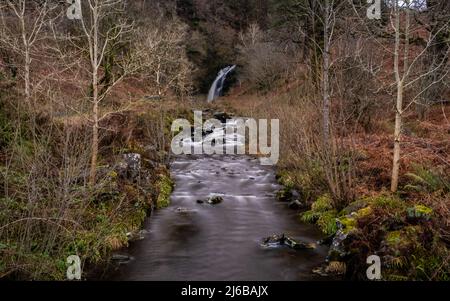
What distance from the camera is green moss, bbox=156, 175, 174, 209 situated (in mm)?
11906

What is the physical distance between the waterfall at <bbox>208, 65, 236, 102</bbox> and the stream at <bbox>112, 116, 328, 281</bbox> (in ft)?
98.2

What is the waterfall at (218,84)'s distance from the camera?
1746 inches

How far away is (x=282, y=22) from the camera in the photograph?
31703mm

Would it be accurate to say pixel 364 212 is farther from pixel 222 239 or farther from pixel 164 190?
pixel 164 190

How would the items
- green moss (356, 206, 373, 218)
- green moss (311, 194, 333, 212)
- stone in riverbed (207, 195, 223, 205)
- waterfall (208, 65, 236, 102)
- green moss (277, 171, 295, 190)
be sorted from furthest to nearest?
waterfall (208, 65, 236, 102)
green moss (277, 171, 295, 190)
stone in riverbed (207, 195, 223, 205)
green moss (311, 194, 333, 212)
green moss (356, 206, 373, 218)

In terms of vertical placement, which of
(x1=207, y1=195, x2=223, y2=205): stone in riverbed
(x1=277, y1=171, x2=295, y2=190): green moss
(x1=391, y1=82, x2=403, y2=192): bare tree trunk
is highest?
(x1=391, y1=82, x2=403, y2=192): bare tree trunk

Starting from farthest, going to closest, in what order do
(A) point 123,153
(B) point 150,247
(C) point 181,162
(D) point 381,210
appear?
(C) point 181,162
(A) point 123,153
(B) point 150,247
(D) point 381,210

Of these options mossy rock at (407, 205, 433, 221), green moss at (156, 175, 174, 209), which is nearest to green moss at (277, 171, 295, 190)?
green moss at (156, 175, 174, 209)

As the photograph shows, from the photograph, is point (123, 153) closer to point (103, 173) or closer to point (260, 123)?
point (103, 173)

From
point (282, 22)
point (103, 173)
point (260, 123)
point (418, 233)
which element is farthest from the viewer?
point (282, 22)

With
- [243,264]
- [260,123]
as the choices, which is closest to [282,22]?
[260,123]

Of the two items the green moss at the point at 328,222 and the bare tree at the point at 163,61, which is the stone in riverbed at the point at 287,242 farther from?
the bare tree at the point at 163,61

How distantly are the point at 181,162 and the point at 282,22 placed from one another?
1744 centimetres

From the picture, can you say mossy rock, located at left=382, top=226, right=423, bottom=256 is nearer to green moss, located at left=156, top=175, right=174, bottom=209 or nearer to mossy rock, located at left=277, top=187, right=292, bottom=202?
mossy rock, located at left=277, top=187, right=292, bottom=202
